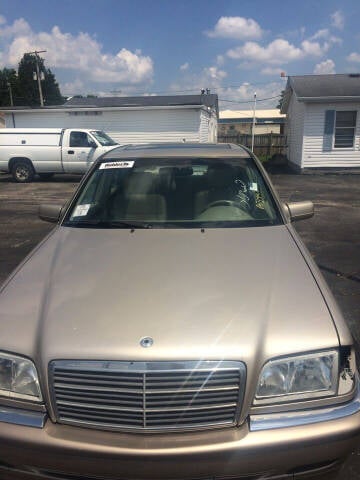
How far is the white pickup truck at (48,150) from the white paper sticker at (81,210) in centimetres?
1245

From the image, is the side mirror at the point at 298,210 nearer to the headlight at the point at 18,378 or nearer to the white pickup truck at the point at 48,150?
the headlight at the point at 18,378

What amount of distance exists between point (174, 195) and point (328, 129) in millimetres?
14681

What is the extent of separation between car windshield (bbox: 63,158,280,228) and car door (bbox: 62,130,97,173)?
40.0 ft

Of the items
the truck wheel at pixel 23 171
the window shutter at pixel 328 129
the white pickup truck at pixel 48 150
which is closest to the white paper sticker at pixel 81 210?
the white pickup truck at pixel 48 150

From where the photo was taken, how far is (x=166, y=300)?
6.71 ft

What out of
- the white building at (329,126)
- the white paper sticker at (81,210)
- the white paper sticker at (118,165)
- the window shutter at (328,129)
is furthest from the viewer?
the window shutter at (328,129)

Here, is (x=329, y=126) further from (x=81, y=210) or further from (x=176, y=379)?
(x=176, y=379)

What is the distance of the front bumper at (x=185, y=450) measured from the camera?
5.42ft

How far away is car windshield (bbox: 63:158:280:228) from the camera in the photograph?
3.09 metres

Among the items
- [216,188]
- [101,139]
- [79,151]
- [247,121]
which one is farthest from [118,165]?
[247,121]

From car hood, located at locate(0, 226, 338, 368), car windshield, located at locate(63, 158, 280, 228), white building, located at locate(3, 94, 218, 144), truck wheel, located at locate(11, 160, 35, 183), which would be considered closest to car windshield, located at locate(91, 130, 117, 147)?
truck wheel, located at locate(11, 160, 35, 183)

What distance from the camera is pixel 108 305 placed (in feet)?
6.66

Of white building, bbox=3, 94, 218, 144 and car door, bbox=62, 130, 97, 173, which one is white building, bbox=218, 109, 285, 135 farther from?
car door, bbox=62, 130, 97, 173

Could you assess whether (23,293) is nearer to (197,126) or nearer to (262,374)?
(262,374)
